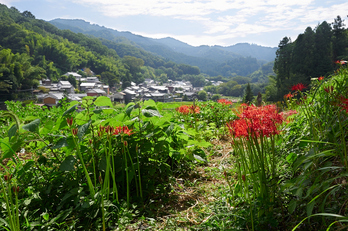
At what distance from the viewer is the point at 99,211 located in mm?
1247

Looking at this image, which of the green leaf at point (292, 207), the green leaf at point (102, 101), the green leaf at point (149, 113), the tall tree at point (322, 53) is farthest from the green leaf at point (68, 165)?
the tall tree at point (322, 53)

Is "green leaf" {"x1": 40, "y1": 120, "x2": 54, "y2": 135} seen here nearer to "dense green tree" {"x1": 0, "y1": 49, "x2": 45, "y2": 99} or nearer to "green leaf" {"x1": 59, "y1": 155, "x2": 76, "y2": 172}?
"green leaf" {"x1": 59, "y1": 155, "x2": 76, "y2": 172}

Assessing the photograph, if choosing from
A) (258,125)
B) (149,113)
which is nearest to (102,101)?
(149,113)

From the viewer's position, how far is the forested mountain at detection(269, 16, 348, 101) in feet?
88.1

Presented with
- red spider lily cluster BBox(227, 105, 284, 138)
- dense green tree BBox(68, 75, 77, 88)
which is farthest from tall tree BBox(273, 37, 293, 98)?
dense green tree BBox(68, 75, 77, 88)

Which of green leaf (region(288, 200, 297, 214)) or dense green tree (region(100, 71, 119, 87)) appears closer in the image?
green leaf (region(288, 200, 297, 214))

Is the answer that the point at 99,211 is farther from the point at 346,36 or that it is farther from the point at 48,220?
the point at 346,36

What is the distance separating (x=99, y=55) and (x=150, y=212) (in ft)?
287

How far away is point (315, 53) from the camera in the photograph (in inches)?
1078

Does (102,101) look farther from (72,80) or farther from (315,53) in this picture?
(72,80)

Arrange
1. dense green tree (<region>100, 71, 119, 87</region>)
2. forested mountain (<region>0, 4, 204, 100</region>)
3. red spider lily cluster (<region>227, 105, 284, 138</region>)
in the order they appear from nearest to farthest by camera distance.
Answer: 1. red spider lily cluster (<region>227, 105, 284, 138</region>)
2. forested mountain (<region>0, 4, 204, 100</region>)
3. dense green tree (<region>100, 71, 119, 87</region>)

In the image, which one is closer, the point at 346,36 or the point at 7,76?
the point at 346,36

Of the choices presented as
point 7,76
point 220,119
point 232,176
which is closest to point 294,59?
point 220,119

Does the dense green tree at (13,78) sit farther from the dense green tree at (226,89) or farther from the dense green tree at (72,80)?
the dense green tree at (226,89)
